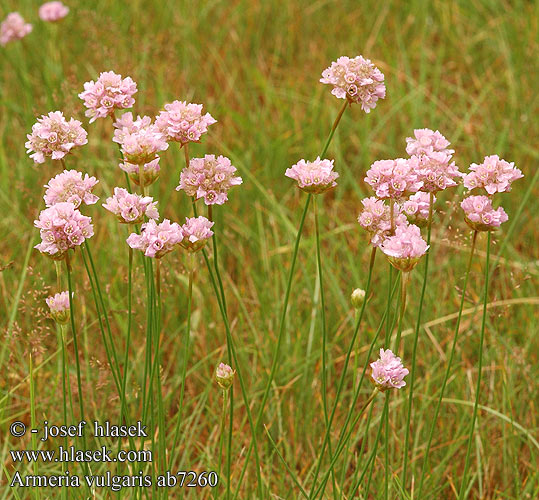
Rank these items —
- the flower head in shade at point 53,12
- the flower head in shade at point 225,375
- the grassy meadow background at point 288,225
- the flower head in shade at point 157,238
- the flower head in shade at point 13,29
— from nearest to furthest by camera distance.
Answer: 1. the flower head in shade at point 157,238
2. the flower head in shade at point 225,375
3. the grassy meadow background at point 288,225
4. the flower head in shade at point 13,29
5. the flower head in shade at point 53,12

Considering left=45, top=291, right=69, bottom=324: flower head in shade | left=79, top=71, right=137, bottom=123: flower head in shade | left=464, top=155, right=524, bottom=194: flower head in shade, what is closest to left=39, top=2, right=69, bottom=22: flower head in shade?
left=79, top=71, right=137, bottom=123: flower head in shade

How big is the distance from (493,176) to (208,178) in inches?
18.0

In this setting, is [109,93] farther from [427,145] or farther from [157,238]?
[427,145]

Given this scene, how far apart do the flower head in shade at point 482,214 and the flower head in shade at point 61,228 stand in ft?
1.94

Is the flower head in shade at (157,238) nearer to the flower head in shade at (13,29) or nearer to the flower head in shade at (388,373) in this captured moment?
the flower head in shade at (388,373)

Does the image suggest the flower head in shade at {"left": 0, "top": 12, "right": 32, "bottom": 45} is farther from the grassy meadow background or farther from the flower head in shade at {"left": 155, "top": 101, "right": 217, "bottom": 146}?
the flower head in shade at {"left": 155, "top": 101, "right": 217, "bottom": 146}

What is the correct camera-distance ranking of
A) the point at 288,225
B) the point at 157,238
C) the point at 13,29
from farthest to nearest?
1. the point at 13,29
2. the point at 288,225
3. the point at 157,238

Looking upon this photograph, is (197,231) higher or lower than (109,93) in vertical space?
lower

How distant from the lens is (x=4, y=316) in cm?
234

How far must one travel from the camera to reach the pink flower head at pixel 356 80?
136 cm

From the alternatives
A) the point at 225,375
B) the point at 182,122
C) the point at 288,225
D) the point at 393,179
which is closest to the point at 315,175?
the point at 393,179

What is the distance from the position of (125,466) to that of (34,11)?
251 cm

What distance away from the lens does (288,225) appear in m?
2.48

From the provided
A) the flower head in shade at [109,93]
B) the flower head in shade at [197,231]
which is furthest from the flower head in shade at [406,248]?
the flower head in shade at [109,93]
